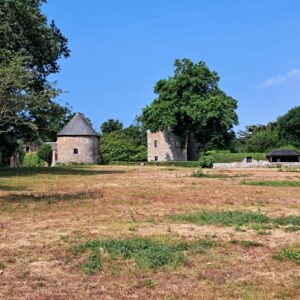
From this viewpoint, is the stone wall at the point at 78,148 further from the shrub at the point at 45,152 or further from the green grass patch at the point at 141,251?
the green grass patch at the point at 141,251

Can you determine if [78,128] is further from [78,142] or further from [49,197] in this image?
[49,197]

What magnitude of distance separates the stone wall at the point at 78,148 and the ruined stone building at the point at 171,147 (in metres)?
11.2

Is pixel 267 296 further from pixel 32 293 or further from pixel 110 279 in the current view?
pixel 32 293

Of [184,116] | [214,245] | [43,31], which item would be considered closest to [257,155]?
[184,116]

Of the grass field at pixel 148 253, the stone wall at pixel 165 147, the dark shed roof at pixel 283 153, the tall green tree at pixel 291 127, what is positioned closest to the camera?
the grass field at pixel 148 253

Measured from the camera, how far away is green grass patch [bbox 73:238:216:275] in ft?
20.8

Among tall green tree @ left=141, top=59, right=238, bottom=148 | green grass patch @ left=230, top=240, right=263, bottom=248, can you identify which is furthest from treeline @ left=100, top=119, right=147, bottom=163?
green grass patch @ left=230, top=240, right=263, bottom=248

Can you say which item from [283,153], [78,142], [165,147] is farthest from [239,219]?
[165,147]

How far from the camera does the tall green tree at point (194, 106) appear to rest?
6275 cm

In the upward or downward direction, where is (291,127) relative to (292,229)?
upward

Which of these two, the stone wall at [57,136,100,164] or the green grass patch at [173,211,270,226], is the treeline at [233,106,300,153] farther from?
the green grass patch at [173,211,270,226]

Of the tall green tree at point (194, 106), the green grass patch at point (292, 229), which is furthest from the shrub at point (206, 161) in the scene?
the green grass patch at point (292, 229)

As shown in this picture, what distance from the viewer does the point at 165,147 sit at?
2963 inches

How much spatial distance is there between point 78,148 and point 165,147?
15157 mm
